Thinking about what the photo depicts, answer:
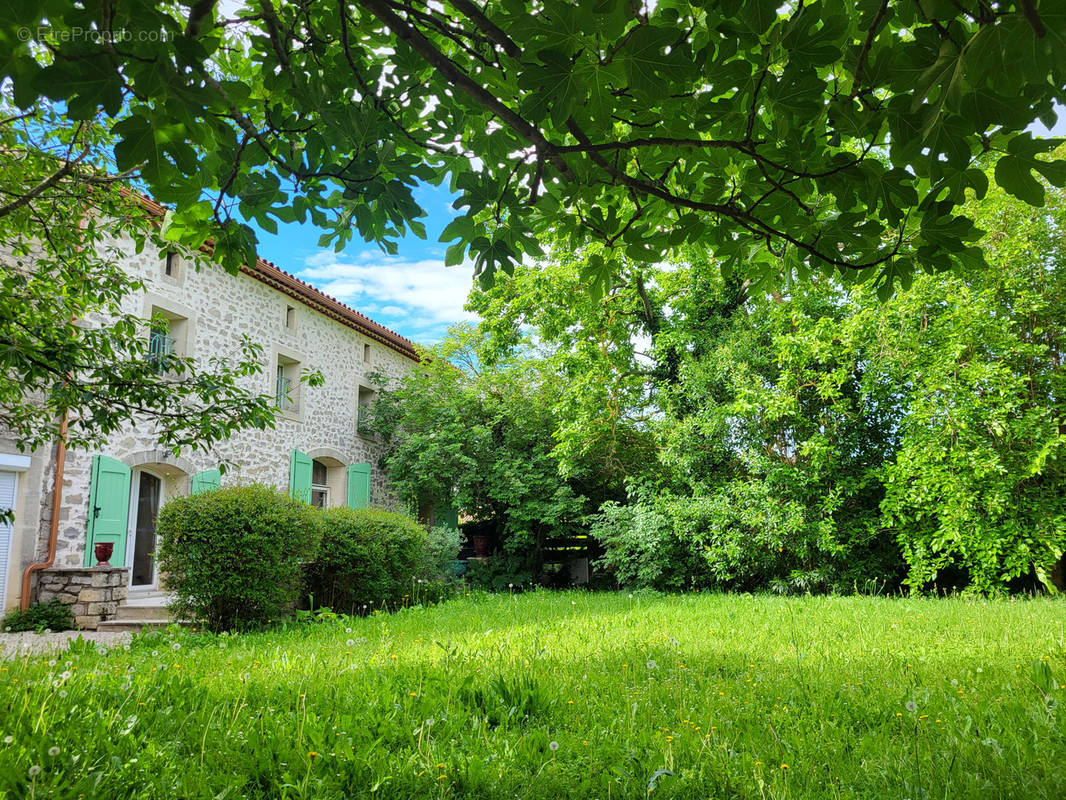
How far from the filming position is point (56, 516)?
24.6ft

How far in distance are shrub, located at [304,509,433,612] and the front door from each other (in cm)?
306

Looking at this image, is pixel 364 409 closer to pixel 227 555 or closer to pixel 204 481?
pixel 204 481

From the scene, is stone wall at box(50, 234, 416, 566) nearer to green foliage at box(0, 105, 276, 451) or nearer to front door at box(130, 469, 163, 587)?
front door at box(130, 469, 163, 587)

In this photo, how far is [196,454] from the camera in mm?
9469

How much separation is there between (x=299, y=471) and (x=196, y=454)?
8.28 feet

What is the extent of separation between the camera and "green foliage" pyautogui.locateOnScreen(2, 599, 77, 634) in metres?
6.82

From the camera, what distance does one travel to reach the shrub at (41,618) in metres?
6.82

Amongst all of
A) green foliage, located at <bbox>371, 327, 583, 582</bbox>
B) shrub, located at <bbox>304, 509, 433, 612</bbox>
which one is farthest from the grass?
green foliage, located at <bbox>371, 327, 583, 582</bbox>

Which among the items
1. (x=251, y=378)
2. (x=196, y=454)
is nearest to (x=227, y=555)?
(x=196, y=454)

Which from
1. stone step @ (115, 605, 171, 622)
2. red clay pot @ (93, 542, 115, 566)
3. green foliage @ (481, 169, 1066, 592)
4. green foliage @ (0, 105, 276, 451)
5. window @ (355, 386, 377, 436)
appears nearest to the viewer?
green foliage @ (0, 105, 276, 451)

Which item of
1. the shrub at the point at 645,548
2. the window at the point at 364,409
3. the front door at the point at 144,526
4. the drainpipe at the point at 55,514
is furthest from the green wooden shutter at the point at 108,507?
the shrub at the point at 645,548

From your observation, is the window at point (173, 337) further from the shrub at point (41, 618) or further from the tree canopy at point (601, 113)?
the tree canopy at point (601, 113)

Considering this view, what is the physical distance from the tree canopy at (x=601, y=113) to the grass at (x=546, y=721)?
5.72ft

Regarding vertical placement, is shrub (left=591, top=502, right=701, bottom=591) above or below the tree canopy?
below
